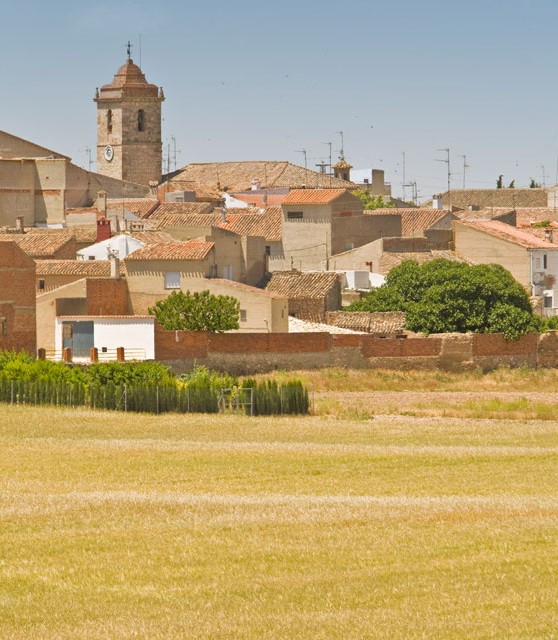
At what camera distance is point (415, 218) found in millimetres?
86750

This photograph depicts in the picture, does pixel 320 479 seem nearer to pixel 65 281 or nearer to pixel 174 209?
pixel 65 281

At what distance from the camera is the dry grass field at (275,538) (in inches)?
671

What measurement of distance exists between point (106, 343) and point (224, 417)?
44.0 ft

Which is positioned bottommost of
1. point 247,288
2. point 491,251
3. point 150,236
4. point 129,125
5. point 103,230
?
point 247,288

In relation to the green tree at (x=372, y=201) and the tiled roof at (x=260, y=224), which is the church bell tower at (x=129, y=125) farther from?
the tiled roof at (x=260, y=224)

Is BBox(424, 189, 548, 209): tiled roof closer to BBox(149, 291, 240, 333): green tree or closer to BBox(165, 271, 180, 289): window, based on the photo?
BBox(165, 271, 180, 289): window

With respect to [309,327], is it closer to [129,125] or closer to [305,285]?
[305,285]

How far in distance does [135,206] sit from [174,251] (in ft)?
97.0

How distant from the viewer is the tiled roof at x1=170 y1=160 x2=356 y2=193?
110625mm

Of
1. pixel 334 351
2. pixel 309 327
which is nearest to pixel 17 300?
pixel 334 351

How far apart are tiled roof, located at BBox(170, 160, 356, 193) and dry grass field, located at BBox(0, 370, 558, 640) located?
72.1 metres

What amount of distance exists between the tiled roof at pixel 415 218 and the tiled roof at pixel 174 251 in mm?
21644

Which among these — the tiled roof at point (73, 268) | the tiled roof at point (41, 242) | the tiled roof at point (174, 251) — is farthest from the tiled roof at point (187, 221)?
the tiled roof at point (174, 251)

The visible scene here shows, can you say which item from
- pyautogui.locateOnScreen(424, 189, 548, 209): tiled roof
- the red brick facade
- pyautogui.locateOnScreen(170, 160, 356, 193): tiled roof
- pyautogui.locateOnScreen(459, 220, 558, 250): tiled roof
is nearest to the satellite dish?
pyautogui.locateOnScreen(459, 220, 558, 250): tiled roof
